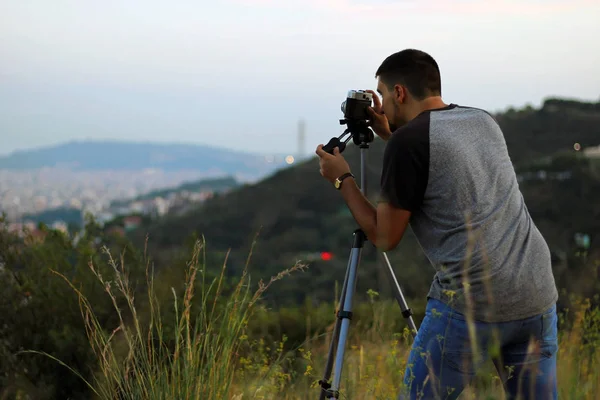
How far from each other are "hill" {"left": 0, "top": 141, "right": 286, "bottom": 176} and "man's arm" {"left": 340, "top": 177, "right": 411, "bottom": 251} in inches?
6073

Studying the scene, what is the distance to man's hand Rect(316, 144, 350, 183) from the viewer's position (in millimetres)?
2094

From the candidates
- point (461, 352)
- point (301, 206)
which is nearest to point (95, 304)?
point (461, 352)

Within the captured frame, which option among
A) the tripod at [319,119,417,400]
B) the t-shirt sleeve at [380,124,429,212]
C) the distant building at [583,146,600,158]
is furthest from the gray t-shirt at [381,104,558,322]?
the distant building at [583,146,600,158]

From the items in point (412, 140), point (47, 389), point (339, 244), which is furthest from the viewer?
point (339, 244)

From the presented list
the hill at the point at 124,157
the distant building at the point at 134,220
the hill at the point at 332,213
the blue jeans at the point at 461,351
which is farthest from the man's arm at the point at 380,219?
the hill at the point at 124,157

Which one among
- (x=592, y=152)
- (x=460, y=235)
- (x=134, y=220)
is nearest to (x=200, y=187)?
(x=134, y=220)

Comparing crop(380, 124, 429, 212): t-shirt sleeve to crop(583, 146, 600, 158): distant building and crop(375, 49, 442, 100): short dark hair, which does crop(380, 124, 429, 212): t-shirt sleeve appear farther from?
crop(583, 146, 600, 158): distant building

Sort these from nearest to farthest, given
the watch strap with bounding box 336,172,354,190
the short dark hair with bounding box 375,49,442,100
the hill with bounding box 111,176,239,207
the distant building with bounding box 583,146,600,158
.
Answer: the short dark hair with bounding box 375,49,442,100 → the watch strap with bounding box 336,172,354,190 → the distant building with bounding box 583,146,600,158 → the hill with bounding box 111,176,239,207

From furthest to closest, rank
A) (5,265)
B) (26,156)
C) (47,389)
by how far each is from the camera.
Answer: (26,156), (5,265), (47,389)

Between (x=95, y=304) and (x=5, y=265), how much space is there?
27.2 inches

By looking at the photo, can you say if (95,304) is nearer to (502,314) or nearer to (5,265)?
(5,265)

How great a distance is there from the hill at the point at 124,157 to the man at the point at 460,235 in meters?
154

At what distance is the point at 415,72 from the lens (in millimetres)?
1950

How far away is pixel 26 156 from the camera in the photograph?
17012 centimetres
